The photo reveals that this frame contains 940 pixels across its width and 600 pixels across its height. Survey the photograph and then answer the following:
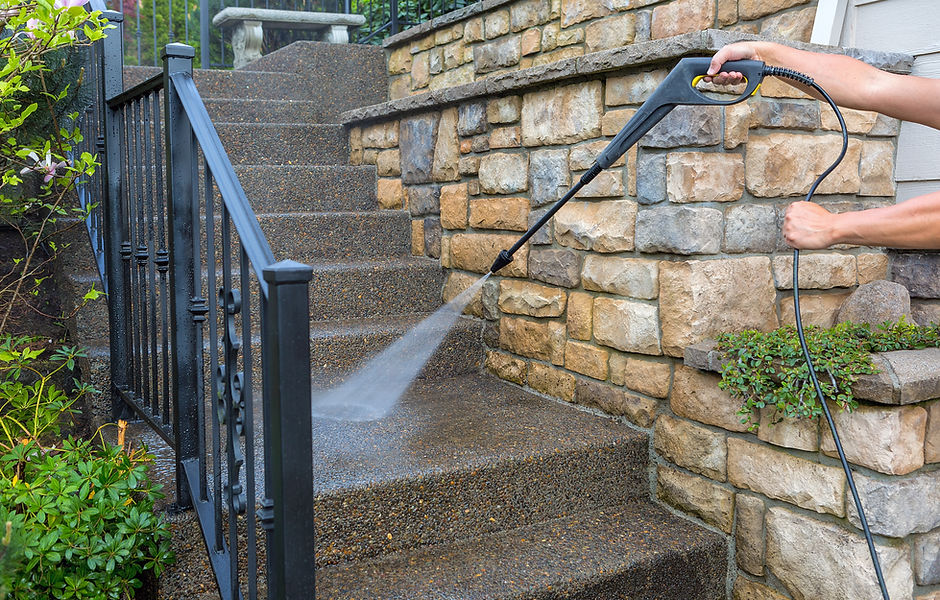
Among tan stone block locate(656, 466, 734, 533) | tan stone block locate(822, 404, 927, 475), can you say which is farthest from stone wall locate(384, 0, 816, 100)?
tan stone block locate(656, 466, 734, 533)

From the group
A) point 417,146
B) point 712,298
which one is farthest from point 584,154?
point 417,146

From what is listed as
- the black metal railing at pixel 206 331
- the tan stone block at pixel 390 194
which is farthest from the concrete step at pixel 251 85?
the black metal railing at pixel 206 331

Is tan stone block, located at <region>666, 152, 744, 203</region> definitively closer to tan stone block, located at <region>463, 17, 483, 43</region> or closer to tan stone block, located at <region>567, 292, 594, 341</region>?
tan stone block, located at <region>567, 292, 594, 341</region>

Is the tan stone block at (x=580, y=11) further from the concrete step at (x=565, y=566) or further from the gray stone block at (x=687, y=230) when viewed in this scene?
the concrete step at (x=565, y=566)

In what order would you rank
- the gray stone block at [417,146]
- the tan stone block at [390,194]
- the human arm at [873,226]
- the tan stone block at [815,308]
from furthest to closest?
the tan stone block at [390,194] < the gray stone block at [417,146] < the tan stone block at [815,308] < the human arm at [873,226]

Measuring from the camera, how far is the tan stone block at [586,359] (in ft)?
8.32

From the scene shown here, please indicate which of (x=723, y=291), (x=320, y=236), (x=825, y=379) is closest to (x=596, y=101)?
(x=723, y=291)

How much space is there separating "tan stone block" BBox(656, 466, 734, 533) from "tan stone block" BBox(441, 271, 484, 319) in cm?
103

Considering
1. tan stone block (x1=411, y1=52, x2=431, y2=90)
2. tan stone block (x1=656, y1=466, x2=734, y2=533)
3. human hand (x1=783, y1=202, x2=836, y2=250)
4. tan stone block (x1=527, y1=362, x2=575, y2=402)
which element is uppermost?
tan stone block (x1=411, y1=52, x2=431, y2=90)

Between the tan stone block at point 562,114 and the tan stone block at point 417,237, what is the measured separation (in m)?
0.85

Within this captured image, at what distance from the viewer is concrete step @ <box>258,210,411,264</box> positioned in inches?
127

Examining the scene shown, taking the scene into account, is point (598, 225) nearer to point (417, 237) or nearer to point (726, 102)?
point (726, 102)

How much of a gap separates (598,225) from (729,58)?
2.57ft

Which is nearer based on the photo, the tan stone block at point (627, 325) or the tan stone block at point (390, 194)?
the tan stone block at point (627, 325)
